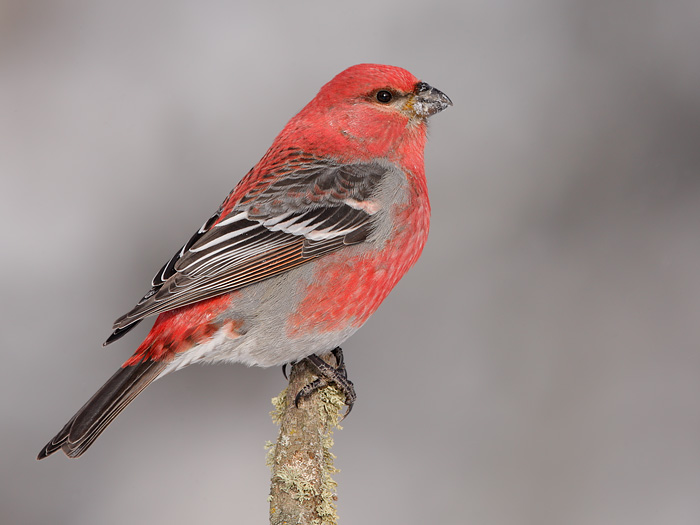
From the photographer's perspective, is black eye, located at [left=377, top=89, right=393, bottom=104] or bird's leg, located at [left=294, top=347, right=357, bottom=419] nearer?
bird's leg, located at [left=294, top=347, right=357, bottom=419]

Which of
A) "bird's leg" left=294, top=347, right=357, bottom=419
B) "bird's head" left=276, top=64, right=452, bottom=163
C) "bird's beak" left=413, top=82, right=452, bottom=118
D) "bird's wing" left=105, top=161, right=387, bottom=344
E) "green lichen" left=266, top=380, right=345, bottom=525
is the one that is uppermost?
"bird's beak" left=413, top=82, right=452, bottom=118

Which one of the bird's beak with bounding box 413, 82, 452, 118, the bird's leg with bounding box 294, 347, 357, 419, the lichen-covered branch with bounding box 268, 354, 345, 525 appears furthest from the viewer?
the bird's beak with bounding box 413, 82, 452, 118

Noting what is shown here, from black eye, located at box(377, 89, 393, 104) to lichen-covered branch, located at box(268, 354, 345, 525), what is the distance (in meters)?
1.39

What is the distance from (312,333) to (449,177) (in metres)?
2.16

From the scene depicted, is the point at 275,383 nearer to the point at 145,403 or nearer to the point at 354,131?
the point at 145,403

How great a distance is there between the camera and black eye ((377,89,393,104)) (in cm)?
332

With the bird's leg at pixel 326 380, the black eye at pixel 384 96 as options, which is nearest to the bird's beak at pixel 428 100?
the black eye at pixel 384 96

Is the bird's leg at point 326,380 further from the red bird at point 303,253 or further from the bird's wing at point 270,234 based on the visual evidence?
the bird's wing at point 270,234

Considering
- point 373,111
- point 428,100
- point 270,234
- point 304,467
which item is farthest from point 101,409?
point 428,100

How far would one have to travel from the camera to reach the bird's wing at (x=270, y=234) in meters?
2.82

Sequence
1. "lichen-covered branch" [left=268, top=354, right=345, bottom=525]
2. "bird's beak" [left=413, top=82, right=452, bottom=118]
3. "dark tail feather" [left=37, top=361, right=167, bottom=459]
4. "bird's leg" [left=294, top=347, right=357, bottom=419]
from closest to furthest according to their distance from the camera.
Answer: "lichen-covered branch" [left=268, top=354, right=345, bottom=525], "dark tail feather" [left=37, top=361, right=167, bottom=459], "bird's leg" [left=294, top=347, right=357, bottom=419], "bird's beak" [left=413, top=82, right=452, bottom=118]

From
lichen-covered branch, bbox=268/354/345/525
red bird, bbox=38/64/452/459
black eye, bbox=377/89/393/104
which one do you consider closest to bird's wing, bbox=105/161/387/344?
red bird, bbox=38/64/452/459

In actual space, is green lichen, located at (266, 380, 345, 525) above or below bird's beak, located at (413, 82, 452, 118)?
below

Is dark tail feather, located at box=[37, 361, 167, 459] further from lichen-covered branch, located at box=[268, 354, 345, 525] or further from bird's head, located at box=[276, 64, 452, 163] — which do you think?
bird's head, located at box=[276, 64, 452, 163]
